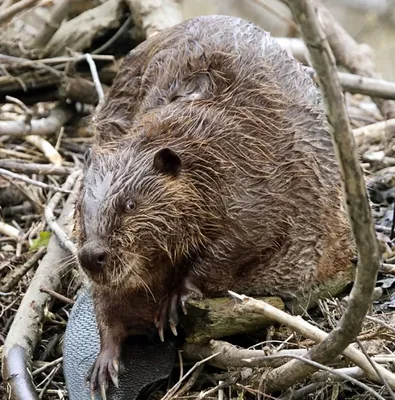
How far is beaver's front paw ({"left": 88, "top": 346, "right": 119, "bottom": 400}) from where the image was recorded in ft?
9.26

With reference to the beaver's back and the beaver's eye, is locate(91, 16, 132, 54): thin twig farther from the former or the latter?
the beaver's eye

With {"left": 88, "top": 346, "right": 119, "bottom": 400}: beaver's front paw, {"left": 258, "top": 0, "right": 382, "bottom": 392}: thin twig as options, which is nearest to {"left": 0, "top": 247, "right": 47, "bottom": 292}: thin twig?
{"left": 88, "top": 346, "right": 119, "bottom": 400}: beaver's front paw

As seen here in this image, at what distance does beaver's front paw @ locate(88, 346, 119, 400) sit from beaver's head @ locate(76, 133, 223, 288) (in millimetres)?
317

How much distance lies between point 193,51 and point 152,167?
0.65 metres

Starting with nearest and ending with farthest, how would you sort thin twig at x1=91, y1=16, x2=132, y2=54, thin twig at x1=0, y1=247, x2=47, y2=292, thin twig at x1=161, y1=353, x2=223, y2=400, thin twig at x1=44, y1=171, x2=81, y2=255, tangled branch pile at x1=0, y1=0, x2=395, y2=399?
tangled branch pile at x1=0, y1=0, x2=395, y2=399
thin twig at x1=161, y1=353, x2=223, y2=400
thin twig at x1=44, y1=171, x2=81, y2=255
thin twig at x1=0, y1=247, x2=47, y2=292
thin twig at x1=91, y1=16, x2=132, y2=54

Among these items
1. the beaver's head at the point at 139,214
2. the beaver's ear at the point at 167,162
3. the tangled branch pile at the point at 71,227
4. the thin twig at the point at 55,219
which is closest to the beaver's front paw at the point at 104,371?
the tangled branch pile at the point at 71,227

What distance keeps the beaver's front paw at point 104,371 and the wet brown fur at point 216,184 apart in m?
0.08

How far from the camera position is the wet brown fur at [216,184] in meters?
2.71

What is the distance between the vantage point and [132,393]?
280cm

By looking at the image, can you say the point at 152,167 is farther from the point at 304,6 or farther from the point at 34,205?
the point at 34,205

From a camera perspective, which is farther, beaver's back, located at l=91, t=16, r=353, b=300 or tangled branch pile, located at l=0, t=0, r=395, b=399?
beaver's back, located at l=91, t=16, r=353, b=300

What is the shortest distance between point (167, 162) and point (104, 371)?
0.74 metres

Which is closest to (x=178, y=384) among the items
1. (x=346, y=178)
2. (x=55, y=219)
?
(x=346, y=178)

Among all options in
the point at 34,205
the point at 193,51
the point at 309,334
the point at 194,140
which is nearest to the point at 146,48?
the point at 193,51
